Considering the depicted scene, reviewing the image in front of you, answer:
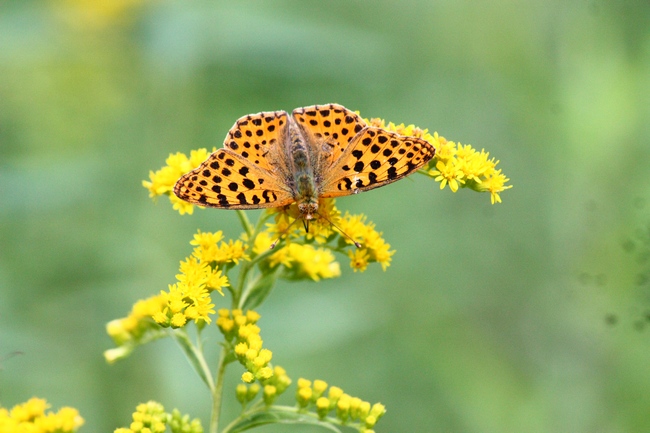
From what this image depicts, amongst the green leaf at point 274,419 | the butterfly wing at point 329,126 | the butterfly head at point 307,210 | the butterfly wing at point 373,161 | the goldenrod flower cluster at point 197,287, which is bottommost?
the green leaf at point 274,419

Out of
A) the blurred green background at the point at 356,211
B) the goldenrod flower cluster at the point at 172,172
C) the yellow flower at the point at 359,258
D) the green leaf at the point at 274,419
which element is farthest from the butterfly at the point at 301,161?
the blurred green background at the point at 356,211

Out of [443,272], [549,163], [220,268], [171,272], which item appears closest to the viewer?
[220,268]

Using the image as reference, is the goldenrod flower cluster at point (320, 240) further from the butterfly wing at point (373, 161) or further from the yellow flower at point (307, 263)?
the butterfly wing at point (373, 161)

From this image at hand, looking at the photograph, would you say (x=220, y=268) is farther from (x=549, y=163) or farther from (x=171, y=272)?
(x=549, y=163)

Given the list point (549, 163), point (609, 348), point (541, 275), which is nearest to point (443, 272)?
point (541, 275)

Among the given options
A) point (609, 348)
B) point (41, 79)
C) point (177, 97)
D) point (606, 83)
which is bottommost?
point (609, 348)

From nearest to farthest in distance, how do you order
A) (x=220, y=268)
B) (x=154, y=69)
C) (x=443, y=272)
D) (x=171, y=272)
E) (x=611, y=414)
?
(x=220, y=268)
(x=611, y=414)
(x=171, y=272)
(x=154, y=69)
(x=443, y=272)
